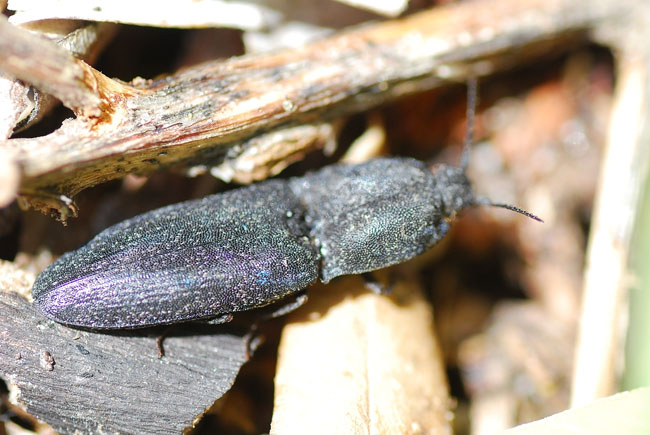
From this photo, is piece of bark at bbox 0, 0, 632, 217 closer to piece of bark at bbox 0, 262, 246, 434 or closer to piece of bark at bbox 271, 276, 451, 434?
piece of bark at bbox 0, 262, 246, 434

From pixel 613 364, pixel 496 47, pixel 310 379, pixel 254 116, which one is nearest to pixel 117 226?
pixel 254 116

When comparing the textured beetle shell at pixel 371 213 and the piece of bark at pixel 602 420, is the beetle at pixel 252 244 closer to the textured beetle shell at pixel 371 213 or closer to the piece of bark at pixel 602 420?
the textured beetle shell at pixel 371 213

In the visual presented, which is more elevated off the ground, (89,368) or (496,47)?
(496,47)

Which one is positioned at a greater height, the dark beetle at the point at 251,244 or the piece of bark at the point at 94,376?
the dark beetle at the point at 251,244

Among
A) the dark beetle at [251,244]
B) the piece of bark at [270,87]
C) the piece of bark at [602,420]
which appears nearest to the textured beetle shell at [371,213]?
the dark beetle at [251,244]

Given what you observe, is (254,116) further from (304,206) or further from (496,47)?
(496,47)

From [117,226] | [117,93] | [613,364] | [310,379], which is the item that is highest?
[117,93]

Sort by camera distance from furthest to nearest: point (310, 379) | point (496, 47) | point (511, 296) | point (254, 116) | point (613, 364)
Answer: point (511, 296) < point (496, 47) < point (613, 364) < point (254, 116) < point (310, 379)
